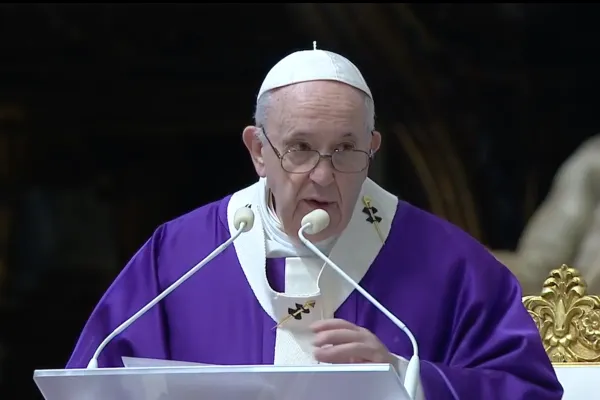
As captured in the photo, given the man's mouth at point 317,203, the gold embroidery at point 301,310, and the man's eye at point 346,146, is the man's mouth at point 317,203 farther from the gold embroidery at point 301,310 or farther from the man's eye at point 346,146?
the gold embroidery at point 301,310

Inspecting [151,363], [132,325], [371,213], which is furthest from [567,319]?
[151,363]

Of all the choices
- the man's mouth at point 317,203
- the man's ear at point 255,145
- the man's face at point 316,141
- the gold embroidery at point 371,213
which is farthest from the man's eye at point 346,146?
the gold embroidery at point 371,213

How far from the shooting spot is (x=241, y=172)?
18.1 feet

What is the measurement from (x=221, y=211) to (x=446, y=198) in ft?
7.47

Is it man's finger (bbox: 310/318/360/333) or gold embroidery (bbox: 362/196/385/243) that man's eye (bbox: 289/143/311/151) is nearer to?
gold embroidery (bbox: 362/196/385/243)

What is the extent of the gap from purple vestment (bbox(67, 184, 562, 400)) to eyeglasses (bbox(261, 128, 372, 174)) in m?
0.35

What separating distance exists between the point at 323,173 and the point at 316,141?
83 millimetres

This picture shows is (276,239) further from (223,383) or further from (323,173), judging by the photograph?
(223,383)

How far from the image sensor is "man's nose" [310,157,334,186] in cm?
286

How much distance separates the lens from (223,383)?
2.33m

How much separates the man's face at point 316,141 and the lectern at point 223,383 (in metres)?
0.66

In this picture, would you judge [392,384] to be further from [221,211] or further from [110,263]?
[110,263]

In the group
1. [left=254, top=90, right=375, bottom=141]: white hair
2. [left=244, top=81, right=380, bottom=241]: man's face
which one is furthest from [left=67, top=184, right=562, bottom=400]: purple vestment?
[left=254, top=90, right=375, bottom=141]: white hair

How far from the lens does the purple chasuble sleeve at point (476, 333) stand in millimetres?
2732
